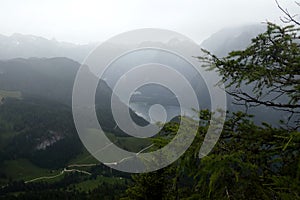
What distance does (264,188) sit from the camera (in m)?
6.61

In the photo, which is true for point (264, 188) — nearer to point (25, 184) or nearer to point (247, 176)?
point (247, 176)

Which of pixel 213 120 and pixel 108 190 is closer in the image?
pixel 213 120

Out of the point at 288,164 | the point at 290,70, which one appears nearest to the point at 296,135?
the point at 288,164

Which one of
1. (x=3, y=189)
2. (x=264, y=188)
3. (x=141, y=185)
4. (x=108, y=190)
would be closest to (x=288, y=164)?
(x=264, y=188)

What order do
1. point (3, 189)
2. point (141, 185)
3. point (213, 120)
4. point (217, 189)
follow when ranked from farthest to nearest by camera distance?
point (3, 189) < point (141, 185) < point (213, 120) < point (217, 189)

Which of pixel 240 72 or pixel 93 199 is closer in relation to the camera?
pixel 240 72

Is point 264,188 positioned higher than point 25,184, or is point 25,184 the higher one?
point 264,188

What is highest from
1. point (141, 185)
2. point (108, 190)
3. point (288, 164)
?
point (288, 164)

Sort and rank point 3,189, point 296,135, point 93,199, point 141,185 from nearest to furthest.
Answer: point 296,135 → point 141,185 → point 93,199 → point 3,189

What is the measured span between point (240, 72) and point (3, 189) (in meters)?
190

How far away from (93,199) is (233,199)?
13369cm

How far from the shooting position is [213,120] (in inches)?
287

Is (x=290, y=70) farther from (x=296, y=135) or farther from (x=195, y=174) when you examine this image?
(x=195, y=174)

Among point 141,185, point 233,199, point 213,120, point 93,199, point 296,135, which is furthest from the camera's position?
point 93,199
